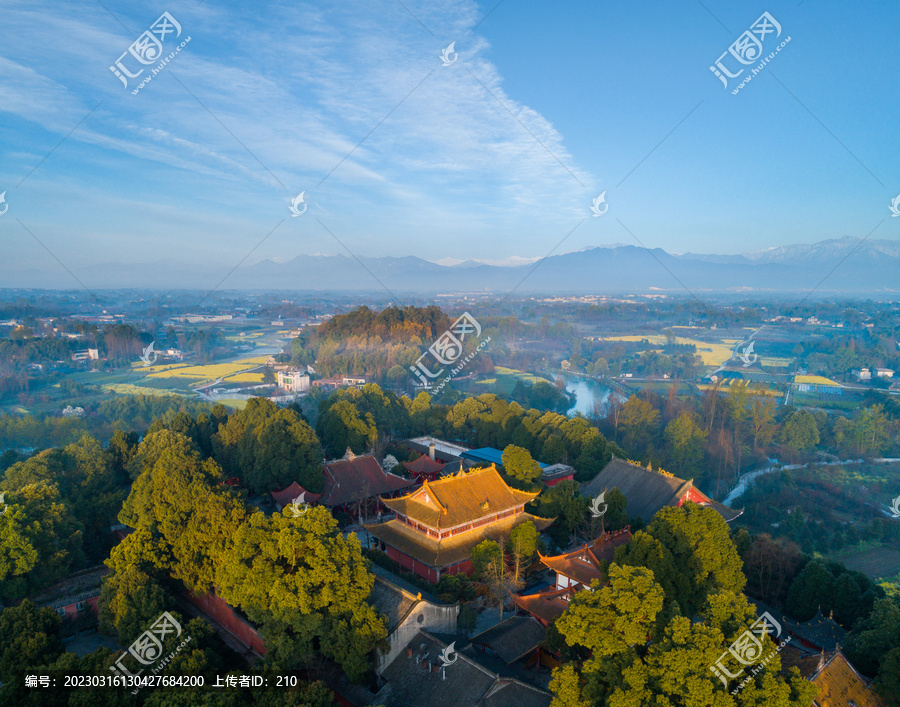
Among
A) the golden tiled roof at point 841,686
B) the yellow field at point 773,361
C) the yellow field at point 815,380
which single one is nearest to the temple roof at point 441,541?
the golden tiled roof at point 841,686

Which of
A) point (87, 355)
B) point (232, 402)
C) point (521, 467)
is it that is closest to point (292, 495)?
point (521, 467)

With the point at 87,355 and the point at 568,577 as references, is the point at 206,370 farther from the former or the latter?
the point at 568,577

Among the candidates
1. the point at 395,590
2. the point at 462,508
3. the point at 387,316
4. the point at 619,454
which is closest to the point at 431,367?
the point at 387,316

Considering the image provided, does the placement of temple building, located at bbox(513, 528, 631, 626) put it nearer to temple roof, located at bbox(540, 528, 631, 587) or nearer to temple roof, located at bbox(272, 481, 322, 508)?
temple roof, located at bbox(540, 528, 631, 587)

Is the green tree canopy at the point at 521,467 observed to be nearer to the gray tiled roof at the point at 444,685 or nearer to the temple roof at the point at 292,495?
the temple roof at the point at 292,495

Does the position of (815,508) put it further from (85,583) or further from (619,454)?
(85,583)
